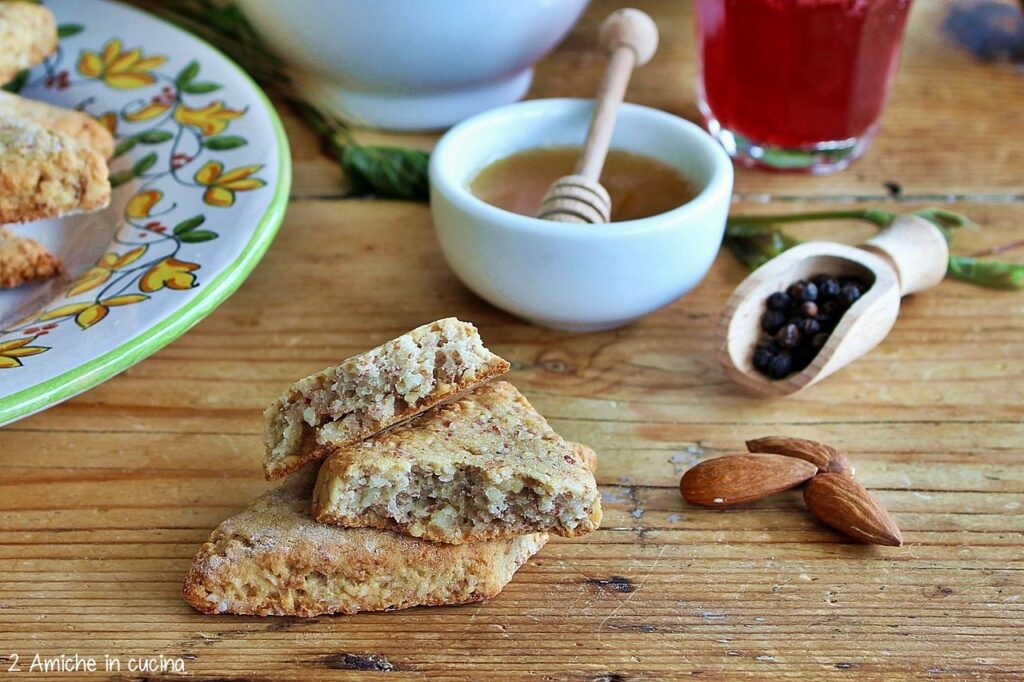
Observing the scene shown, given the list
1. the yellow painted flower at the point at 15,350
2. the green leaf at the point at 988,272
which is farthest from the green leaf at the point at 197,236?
the green leaf at the point at 988,272

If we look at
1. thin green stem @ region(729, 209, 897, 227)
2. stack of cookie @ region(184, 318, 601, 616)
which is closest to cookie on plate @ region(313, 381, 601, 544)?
stack of cookie @ region(184, 318, 601, 616)

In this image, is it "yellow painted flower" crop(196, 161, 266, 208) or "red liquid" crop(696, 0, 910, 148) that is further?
"red liquid" crop(696, 0, 910, 148)

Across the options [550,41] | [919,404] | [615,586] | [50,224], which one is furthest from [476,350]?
[550,41]

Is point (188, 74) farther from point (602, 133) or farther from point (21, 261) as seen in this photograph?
point (602, 133)

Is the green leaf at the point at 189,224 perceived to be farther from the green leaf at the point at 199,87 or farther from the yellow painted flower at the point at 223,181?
the green leaf at the point at 199,87

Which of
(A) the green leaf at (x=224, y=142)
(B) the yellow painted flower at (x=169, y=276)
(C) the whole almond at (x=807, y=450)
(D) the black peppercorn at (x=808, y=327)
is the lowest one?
(C) the whole almond at (x=807, y=450)

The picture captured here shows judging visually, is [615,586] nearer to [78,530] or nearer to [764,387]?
[764,387]

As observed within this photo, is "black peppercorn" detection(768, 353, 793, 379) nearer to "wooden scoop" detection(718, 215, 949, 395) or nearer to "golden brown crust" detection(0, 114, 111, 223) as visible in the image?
"wooden scoop" detection(718, 215, 949, 395)
